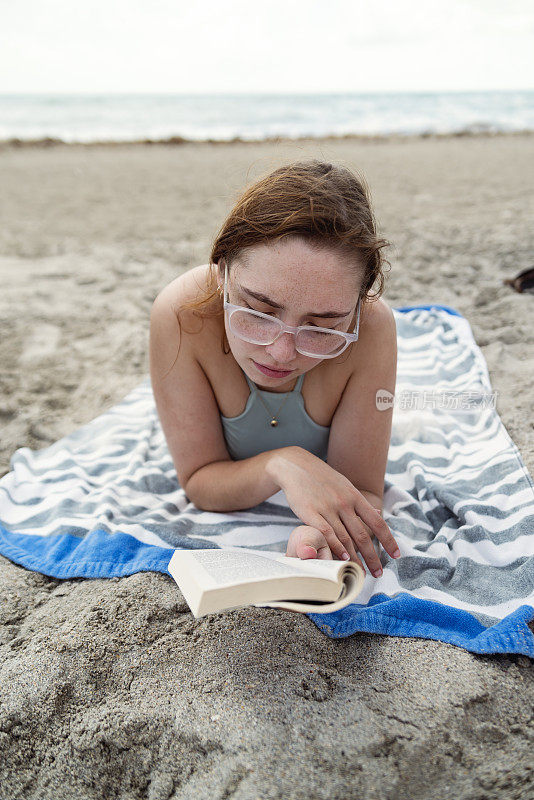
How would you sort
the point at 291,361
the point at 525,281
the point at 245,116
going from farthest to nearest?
the point at 245,116
the point at 525,281
the point at 291,361

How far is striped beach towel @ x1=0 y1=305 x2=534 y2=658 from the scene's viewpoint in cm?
149

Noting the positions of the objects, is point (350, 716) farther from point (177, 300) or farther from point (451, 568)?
point (177, 300)

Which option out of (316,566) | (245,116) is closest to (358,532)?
(316,566)

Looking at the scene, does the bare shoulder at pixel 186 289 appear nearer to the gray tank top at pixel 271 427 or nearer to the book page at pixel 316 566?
the gray tank top at pixel 271 427

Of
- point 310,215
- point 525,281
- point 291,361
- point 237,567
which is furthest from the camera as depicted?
point 525,281

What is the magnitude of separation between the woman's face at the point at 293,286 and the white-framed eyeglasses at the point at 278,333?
2 centimetres

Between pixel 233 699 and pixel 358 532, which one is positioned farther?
pixel 358 532

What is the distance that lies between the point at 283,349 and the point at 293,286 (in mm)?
156

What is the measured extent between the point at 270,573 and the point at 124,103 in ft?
98.2

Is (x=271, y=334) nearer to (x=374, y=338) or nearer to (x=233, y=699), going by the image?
(x=374, y=338)

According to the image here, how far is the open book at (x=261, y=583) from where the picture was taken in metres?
1.11

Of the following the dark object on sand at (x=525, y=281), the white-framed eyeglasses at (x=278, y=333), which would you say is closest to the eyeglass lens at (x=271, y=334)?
the white-framed eyeglasses at (x=278, y=333)

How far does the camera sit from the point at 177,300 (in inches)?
71.7

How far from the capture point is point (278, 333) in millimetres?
1444
